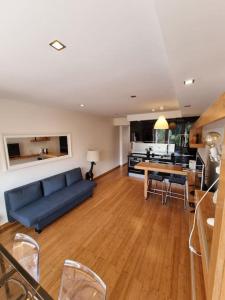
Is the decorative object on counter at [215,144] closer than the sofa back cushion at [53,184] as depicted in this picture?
Yes

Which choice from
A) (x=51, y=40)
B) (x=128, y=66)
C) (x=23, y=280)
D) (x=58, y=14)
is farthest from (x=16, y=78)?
(x=23, y=280)

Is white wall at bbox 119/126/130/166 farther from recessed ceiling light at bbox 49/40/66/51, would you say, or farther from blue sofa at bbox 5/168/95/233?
recessed ceiling light at bbox 49/40/66/51

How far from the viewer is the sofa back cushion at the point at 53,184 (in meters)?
3.32

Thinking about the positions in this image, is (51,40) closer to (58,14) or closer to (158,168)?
(58,14)

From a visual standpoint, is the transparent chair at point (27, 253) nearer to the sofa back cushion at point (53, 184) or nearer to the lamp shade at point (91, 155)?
the sofa back cushion at point (53, 184)

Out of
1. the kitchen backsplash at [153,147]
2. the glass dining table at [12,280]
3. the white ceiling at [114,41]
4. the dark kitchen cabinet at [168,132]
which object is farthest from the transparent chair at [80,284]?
the kitchen backsplash at [153,147]

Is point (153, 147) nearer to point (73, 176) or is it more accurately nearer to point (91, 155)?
point (91, 155)

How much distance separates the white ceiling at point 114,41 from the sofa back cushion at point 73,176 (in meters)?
2.60

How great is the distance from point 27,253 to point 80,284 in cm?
67

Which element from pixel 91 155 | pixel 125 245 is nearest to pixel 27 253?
pixel 125 245

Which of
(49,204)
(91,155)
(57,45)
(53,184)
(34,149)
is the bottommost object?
(49,204)

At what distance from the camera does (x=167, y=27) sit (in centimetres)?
77

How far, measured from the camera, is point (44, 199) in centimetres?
311

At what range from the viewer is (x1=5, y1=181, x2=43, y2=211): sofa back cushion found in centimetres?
269
